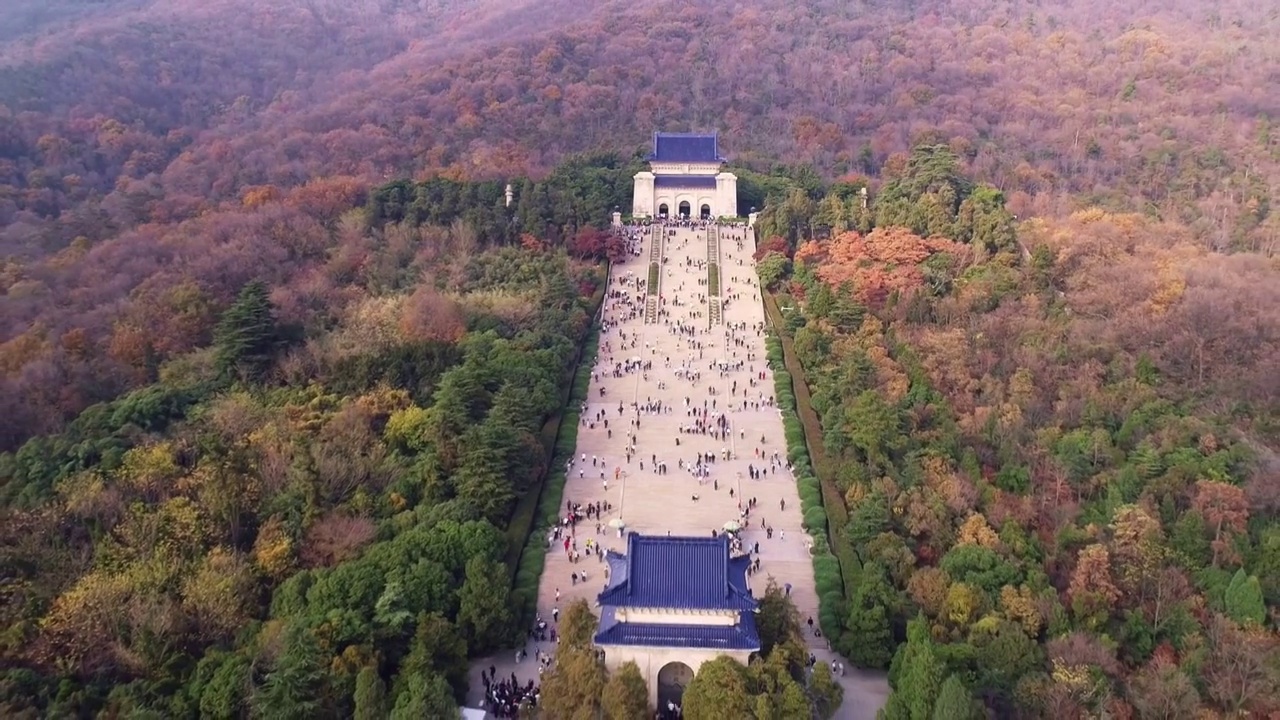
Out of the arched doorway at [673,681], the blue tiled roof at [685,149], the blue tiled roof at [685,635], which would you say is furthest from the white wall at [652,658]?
the blue tiled roof at [685,149]

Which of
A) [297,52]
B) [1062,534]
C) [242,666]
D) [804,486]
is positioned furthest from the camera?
[297,52]

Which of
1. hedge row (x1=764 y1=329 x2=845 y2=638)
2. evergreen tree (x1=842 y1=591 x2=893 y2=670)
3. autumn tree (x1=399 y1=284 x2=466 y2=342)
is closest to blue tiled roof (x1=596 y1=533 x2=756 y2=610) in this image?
evergreen tree (x1=842 y1=591 x2=893 y2=670)

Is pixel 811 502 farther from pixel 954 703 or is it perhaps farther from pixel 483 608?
pixel 954 703

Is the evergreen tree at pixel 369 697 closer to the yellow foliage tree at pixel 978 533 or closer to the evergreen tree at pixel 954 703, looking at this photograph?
the evergreen tree at pixel 954 703

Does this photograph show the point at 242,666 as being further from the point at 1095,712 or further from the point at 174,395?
the point at 1095,712

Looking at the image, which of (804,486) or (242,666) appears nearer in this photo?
(242,666)

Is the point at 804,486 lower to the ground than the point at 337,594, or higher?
lower

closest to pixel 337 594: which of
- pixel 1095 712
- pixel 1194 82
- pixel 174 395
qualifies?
pixel 174 395
